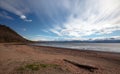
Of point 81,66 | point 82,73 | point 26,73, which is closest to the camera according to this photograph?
point 26,73

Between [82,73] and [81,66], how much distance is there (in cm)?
168

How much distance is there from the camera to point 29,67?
7.62m

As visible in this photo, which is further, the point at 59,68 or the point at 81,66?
the point at 81,66

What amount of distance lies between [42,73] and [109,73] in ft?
16.2

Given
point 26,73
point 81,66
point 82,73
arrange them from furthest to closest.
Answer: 1. point 81,66
2. point 82,73
3. point 26,73

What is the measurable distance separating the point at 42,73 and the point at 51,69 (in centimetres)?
88

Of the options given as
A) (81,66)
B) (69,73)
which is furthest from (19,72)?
(81,66)

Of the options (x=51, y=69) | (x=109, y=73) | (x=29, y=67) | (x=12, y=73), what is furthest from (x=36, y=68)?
(x=109, y=73)

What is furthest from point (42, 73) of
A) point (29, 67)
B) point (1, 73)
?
point (1, 73)

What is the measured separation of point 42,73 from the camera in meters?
6.83

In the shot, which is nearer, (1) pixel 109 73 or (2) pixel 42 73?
(2) pixel 42 73

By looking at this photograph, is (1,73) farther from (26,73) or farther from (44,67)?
(44,67)

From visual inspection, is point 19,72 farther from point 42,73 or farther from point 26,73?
point 42,73

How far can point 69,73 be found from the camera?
7039 millimetres
